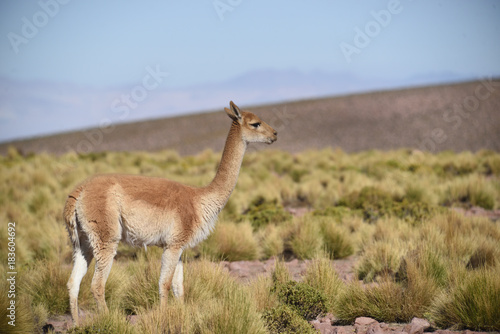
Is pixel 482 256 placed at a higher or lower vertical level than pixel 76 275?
lower

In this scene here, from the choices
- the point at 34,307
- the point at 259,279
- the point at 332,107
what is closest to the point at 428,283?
the point at 259,279

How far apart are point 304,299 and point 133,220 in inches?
84.7

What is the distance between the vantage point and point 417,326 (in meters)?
5.11

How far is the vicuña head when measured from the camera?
5418 millimetres

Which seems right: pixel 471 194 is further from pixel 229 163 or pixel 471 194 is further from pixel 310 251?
pixel 229 163

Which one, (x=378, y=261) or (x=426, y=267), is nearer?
(x=426, y=267)

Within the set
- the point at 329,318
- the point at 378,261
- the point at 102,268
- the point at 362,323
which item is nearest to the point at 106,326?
the point at 102,268

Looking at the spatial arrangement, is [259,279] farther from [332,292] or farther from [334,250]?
[334,250]

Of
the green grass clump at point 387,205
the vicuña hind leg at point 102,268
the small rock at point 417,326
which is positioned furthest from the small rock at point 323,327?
the green grass clump at point 387,205

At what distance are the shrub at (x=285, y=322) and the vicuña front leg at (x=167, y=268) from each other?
1.11m

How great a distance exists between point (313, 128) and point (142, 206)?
155 ft

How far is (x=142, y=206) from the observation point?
5547 millimetres

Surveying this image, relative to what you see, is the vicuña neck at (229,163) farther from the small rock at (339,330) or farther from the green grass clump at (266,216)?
the green grass clump at (266,216)

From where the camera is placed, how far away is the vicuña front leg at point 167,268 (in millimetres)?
5484
